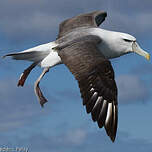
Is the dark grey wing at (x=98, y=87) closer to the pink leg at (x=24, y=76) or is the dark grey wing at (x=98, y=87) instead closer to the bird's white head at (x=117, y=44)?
the bird's white head at (x=117, y=44)

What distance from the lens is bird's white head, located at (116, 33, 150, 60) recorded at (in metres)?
13.6

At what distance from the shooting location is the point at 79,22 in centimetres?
1523

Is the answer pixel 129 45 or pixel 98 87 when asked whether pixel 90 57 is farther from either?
pixel 129 45

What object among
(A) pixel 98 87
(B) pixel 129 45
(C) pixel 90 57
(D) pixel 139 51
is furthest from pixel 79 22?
(A) pixel 98 87

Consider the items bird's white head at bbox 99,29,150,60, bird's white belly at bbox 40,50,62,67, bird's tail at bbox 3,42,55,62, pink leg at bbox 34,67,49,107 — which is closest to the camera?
bird's white belly at bbox 40,50,62,67

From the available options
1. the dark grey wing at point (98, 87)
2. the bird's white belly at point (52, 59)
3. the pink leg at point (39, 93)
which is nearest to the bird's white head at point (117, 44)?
the bird's white belly at point (52, 59)

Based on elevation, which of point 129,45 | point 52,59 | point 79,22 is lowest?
point 129,45

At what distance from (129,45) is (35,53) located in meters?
2.42

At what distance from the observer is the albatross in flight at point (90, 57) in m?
11.1

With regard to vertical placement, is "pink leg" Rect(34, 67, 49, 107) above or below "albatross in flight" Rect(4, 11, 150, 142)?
below

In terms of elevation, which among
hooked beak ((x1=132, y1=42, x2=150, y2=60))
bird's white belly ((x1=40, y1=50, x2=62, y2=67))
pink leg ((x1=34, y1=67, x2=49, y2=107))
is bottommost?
pink leg ((x1=34, y1=67, x2=49, y2=107))

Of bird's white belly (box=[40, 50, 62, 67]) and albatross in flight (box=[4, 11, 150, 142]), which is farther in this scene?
bird's white belly (box=[40, 50, 62, 67])

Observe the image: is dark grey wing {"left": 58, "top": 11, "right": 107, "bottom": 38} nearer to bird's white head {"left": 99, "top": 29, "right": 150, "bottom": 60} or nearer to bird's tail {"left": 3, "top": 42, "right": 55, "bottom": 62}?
bird's tail {"left": 3, "top": 42, "right": 55, "bottom": 62}

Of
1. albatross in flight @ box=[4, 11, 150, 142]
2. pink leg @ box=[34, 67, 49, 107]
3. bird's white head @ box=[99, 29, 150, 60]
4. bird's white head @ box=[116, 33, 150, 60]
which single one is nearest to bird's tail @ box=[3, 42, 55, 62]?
albatross in flight @ box=[4, 11, 150, 142]
